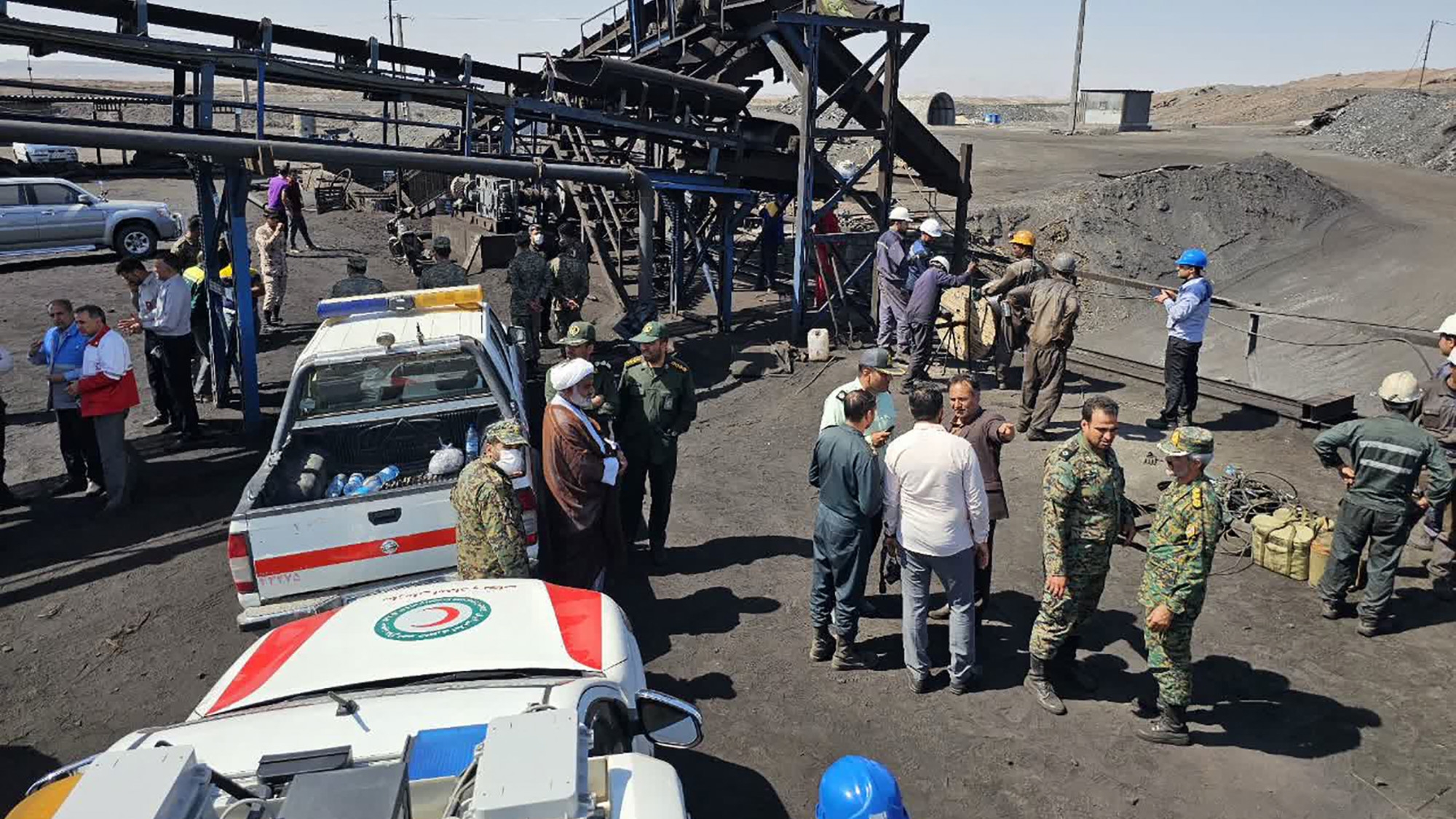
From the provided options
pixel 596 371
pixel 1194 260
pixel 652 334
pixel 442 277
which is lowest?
pixel 596 371

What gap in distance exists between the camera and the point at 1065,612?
5352mm

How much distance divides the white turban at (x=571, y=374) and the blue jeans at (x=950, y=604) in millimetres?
2189

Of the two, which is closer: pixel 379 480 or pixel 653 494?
pixel 379 480

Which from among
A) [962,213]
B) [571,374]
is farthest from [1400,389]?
[962,213]

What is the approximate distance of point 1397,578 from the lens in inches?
275

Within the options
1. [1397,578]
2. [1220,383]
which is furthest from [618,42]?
[1397,578]

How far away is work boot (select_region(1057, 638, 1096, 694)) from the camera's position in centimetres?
570

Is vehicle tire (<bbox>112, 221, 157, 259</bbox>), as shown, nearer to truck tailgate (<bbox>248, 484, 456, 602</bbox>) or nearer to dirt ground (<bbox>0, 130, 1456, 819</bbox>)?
dirt ground (<bbox>0, 130, 1456, 819</bbox>)

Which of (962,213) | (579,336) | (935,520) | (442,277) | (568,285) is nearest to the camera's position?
(935,520)

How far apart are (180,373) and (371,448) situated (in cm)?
422

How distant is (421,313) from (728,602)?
343cm

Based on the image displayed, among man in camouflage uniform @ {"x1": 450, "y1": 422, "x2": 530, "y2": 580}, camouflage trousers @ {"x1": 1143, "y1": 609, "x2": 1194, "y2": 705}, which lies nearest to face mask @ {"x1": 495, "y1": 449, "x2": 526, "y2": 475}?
man in camouflage uniform @ {"x1": 450, "y1": 422, "x2": 530, "y2": 580}

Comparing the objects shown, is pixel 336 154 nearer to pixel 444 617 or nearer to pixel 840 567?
pixel 840 567

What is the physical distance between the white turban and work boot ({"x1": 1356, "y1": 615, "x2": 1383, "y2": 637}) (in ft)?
17.4
